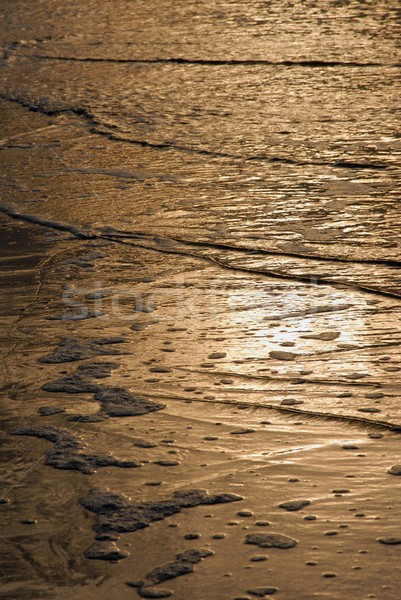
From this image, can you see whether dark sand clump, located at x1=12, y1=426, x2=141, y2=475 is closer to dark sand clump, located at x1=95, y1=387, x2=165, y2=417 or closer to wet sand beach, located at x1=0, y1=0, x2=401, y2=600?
wet sand beach, located at x1=0, y1=0, x2=401, y2=600

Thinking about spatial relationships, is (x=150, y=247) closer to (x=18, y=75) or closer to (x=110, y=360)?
(x=110, y=360)

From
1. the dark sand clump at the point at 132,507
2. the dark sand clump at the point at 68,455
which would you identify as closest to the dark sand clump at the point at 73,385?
the dark sand clump at the point at 68,455

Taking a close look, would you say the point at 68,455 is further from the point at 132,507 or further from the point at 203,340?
the point at 203,340

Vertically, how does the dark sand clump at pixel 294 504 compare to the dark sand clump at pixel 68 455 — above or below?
below

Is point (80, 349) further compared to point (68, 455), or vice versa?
point (80, 349)

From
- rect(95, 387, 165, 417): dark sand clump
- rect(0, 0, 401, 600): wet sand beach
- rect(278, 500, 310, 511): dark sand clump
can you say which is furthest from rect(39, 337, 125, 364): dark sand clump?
rect(278, 500, 310, 511): dark sand clump

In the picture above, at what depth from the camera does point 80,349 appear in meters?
2.12

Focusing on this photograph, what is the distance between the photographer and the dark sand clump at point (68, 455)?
1.66 m

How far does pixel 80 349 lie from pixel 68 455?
0.47m

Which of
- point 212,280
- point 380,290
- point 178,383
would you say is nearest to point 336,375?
point 178,383

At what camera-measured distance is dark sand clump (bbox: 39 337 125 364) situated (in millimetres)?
2084

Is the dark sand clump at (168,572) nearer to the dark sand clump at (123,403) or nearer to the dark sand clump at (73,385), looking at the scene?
the dark sand clump at (123,403)

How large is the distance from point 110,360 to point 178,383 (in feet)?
0.70

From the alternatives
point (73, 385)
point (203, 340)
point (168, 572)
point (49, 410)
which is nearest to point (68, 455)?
point (49, 410)
